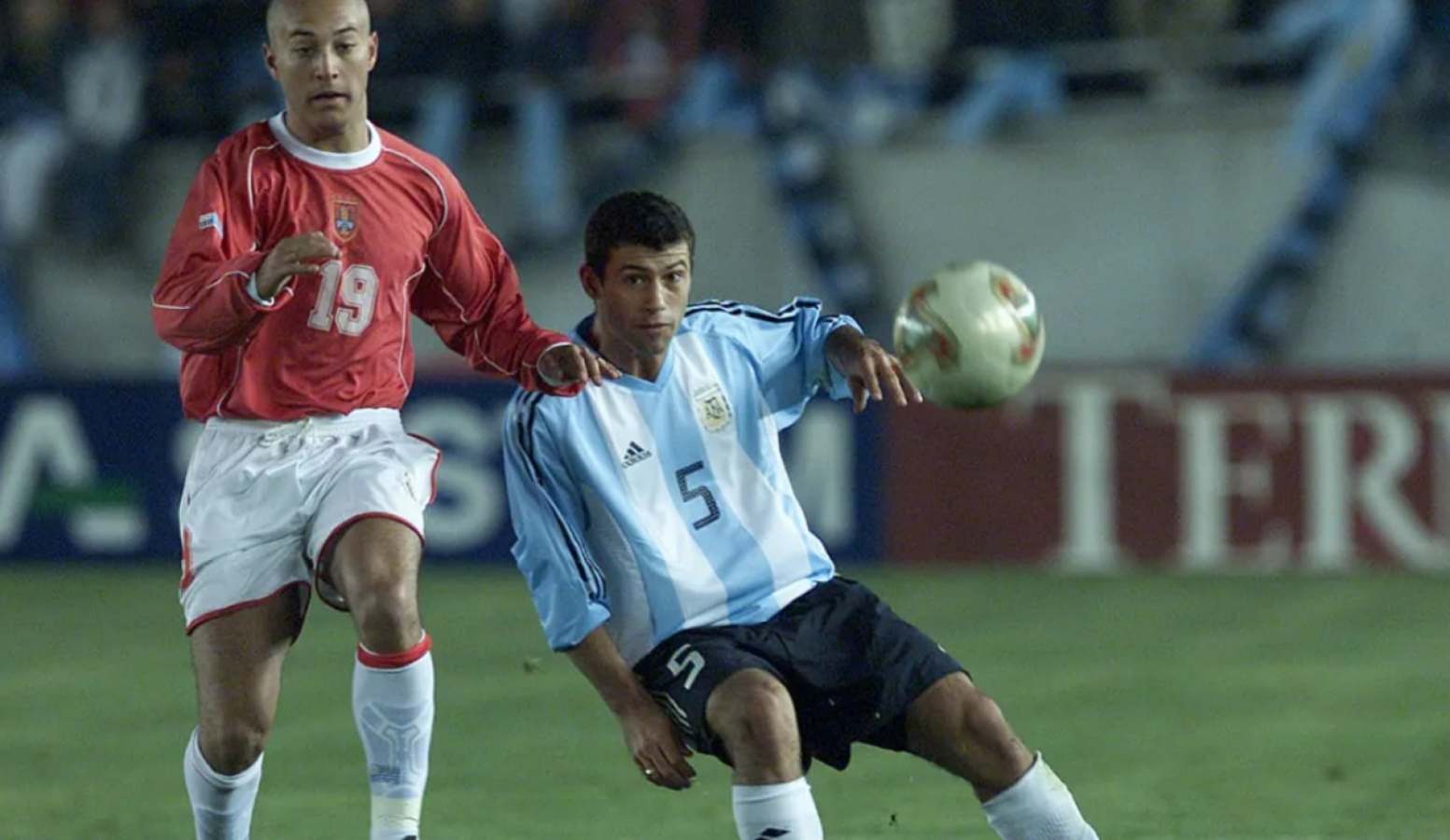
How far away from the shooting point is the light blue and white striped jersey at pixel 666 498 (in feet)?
15.5

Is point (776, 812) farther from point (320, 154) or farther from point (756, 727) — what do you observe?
point (320, 154)

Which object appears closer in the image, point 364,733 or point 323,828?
point 364,733

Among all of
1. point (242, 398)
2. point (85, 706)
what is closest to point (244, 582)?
point (242, 398)

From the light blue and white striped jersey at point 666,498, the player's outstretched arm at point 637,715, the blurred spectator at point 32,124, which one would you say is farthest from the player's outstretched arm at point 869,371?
the blurred spectator at point 32,124

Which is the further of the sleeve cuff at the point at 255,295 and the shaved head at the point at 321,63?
the shaved head at the point at 321,63

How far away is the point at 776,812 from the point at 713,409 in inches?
39.8

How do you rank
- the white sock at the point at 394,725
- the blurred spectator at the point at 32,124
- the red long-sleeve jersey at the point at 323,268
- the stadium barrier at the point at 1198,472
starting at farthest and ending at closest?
the blurred spectator at the point at 32,124, the stadium barrier at the point at 1198,472, the red long-sleeve jersey at the point at 323,268, the white sock at the point at 394,725

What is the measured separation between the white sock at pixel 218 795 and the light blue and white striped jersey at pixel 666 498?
2.78 ft

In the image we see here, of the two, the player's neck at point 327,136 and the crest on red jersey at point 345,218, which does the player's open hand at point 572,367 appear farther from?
the player's neck at point 327,136

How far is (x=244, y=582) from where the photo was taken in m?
4.87

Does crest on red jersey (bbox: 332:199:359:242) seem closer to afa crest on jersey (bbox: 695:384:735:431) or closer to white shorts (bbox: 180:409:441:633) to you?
white shorts (bbox: 180:409:441:633)

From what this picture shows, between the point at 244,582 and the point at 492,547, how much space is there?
7897 mm

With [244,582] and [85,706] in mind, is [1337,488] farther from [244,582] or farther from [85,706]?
[244,582]

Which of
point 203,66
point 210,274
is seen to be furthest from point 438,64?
point 210,274
